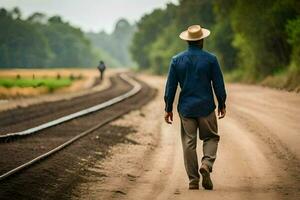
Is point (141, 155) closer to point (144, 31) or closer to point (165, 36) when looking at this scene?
point (165, 36)

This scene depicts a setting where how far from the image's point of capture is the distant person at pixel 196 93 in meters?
8.31

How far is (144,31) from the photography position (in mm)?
125625

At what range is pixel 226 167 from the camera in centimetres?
1038

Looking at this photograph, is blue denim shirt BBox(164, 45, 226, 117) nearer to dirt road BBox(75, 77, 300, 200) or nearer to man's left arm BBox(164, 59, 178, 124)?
man's left arm BBox(164, 59, 178, 124)

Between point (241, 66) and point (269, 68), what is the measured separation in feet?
24.9

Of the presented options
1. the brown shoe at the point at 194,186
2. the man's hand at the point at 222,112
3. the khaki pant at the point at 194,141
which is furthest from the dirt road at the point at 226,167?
the man's hand at the point at 222,112

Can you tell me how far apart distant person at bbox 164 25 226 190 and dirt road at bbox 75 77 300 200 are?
0.41 m

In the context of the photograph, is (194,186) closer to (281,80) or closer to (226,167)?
(226,167)

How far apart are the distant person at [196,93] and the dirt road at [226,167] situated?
1.35 ft

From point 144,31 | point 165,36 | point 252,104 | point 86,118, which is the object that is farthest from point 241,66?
point 144,31

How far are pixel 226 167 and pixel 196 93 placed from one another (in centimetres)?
246

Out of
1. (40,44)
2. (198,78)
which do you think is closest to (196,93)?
(198,78)

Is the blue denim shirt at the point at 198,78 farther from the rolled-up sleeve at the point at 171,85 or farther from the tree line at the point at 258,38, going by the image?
the tree line at the point at 258,38

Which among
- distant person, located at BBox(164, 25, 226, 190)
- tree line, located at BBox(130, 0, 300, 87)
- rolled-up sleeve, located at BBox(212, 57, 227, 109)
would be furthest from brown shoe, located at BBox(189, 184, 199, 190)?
tree line, located at BBox(130, 0, 300, 87)
